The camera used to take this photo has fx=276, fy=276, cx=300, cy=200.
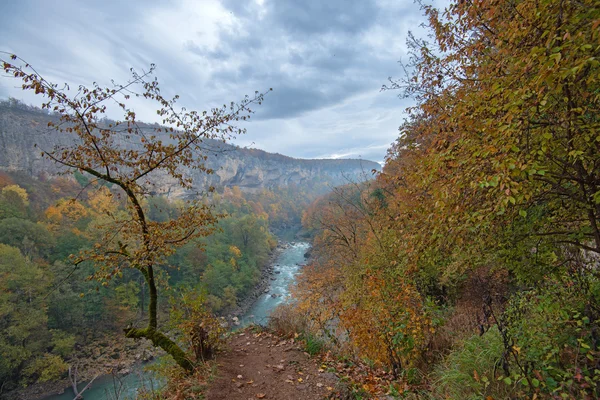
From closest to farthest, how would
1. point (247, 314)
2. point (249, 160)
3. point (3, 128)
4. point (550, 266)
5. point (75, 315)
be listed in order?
point (550, 266) < point (75, 315) < point (247, 314) < point (3, 128) < point (249, 160)

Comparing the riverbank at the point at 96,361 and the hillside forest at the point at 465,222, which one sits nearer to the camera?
the hillside forest at the point at 465,222

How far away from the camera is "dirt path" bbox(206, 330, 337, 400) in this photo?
4527 millimetres

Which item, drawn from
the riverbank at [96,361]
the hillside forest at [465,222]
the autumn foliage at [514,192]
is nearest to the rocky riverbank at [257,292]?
the riverbank at [96,361]

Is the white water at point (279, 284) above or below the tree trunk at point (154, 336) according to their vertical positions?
below

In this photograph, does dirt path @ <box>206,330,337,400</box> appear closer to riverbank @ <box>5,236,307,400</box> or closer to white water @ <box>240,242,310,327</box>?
riverbank @ <box>5,236,307,400</box>

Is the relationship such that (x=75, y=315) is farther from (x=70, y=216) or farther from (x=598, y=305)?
(x=598, y=305)

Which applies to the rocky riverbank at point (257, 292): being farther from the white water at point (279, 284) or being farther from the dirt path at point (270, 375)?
the dirt path at point (270, 375)

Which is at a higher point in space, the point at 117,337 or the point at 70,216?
the point at 70,216

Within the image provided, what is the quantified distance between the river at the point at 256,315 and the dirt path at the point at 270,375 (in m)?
1.28

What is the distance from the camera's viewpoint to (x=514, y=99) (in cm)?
222

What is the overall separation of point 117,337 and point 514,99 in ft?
104

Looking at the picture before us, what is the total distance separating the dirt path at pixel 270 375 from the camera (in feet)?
14.9

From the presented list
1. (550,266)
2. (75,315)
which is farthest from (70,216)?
(550,266)

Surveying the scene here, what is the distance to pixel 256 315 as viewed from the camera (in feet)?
88.1
